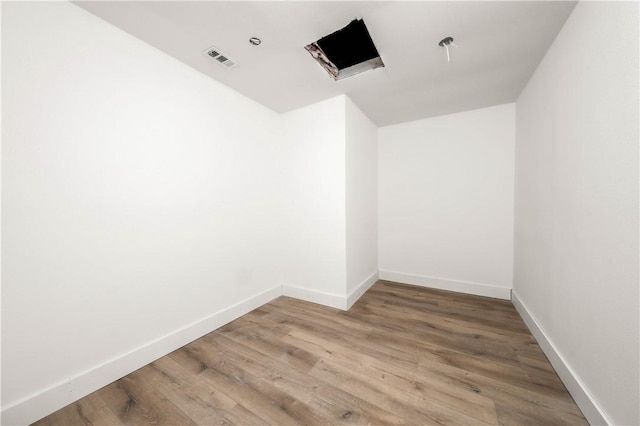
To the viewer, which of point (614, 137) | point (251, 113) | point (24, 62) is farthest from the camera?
point (251, 113)

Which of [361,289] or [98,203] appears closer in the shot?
[98,203]

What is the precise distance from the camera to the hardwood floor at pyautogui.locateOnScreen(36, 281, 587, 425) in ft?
4.09

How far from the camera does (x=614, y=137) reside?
1075mm

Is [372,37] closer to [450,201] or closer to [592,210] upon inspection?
[592,210]

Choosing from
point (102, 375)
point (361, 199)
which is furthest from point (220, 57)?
point (102, 375)

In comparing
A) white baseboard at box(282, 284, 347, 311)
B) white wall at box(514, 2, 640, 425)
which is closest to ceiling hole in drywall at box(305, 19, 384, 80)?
white wall at box(514, 2, 640, 425)

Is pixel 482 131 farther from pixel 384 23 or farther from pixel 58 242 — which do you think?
pixel 58 242

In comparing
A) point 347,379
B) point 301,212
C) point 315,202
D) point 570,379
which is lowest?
point 347,379

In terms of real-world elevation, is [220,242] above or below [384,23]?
below

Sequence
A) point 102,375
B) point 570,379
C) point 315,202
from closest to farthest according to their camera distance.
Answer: point 570,379 < point 102,375 < point 315,202

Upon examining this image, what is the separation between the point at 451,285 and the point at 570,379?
1764 millimetres

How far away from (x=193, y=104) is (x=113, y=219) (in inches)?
48.4

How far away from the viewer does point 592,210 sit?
48.0 inches

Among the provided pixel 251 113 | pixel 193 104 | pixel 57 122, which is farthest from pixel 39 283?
pixel 251 113
